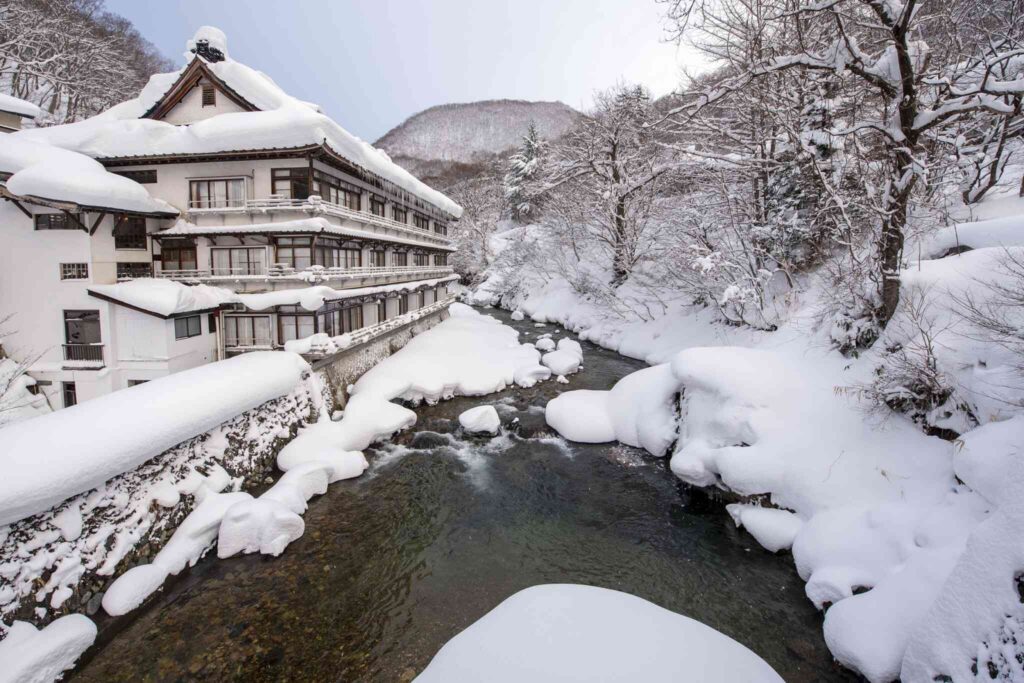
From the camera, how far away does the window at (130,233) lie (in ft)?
53.5

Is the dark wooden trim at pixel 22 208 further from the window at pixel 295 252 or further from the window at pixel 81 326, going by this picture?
the window at pixel 295 252

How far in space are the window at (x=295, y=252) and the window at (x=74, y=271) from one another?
595 cm

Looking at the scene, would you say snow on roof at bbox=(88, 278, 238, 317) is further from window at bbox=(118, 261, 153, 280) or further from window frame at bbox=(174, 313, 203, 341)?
window at bbox=(118, 261, 153, 280)

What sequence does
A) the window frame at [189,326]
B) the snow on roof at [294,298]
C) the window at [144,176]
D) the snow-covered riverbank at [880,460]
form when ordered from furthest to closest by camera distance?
the window at [144,176] → the snow on roof at [294,298] → the window frame at [189,326] → the snow-covered riverbank at [880,460]

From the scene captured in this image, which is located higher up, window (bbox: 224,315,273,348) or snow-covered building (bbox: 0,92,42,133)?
snow-covered building (bbox: 0,92,42,133)

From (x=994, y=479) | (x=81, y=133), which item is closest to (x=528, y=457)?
(x=994, y=479)

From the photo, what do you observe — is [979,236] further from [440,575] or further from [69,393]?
[69,393]

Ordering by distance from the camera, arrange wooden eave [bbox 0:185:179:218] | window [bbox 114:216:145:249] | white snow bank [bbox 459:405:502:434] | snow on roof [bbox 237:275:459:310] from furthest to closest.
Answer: window [bbox 114:216:145:249], white snow bank [bbox 459:405:502:434], snow on roof [bbox 237:275:459:310], wooden eave [bbox 0:185:179:218]

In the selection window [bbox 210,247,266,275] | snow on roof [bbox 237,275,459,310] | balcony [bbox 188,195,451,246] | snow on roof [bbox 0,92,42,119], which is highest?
snow on roof [bbox 0,92,42,119]

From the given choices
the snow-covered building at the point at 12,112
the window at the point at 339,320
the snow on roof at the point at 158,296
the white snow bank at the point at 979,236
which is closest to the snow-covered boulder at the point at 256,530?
the snow on roof at the point at 158,296

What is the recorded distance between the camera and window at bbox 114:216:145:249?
16.3m

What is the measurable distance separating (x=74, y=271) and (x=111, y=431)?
9882 millimetres

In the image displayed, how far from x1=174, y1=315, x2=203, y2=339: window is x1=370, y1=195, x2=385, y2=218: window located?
9.83 meters

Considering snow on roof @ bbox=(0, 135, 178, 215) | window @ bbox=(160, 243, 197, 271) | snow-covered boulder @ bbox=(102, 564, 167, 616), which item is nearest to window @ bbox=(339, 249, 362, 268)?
window @ bbox=(160, 243, 197, 271)
